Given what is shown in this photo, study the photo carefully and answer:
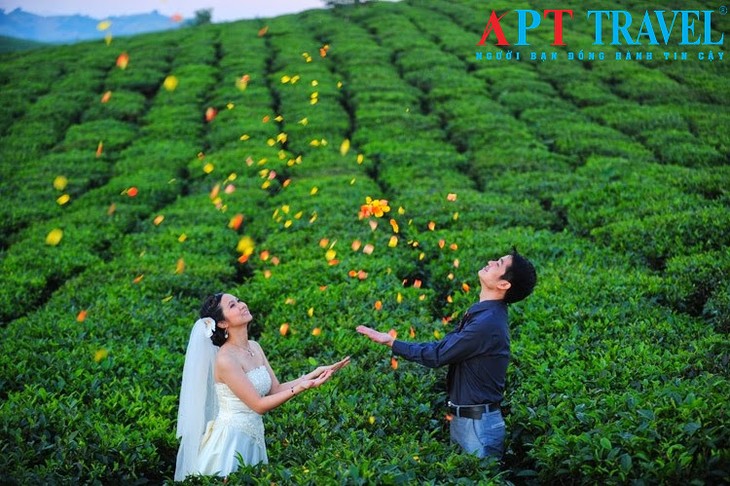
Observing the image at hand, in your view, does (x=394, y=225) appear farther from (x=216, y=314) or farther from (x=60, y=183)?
(x=60, y=183)

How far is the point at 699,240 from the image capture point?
10.9m

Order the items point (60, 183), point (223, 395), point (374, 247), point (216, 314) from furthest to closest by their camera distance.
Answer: point (60, 183), point (374, 247), point (216, 314), point (223, 395)

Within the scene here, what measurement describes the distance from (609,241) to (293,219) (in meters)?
6.62

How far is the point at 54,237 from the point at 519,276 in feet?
37.9

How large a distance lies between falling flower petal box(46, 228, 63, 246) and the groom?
1055 centimetres

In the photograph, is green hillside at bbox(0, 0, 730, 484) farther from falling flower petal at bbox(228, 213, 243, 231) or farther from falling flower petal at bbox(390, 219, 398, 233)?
falling flower petal at bbox(390, 219, 398, 233)

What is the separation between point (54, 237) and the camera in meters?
13.9

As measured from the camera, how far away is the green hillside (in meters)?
5.77

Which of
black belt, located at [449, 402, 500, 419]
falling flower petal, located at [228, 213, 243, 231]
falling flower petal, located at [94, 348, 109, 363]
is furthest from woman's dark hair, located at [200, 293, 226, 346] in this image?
falling flower petal, located at [228, 213, 243, 231]

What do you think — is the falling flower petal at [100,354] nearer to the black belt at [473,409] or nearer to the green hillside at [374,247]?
the green hillside at [374,247]

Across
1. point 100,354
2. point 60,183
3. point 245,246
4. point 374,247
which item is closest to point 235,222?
point 245,246

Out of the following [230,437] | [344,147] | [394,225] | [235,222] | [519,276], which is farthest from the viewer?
[344,147]

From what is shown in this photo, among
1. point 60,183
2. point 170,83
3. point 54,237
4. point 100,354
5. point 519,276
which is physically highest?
point 519,276

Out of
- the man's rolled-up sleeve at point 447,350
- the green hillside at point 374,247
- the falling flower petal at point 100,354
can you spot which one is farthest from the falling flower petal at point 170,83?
the man's rolled-up sleeve at point 447,350
